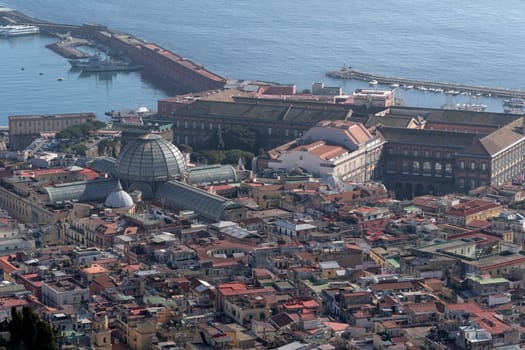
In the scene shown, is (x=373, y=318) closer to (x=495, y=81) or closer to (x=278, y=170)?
(x=278, y=170)

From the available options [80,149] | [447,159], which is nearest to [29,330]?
[447,159]

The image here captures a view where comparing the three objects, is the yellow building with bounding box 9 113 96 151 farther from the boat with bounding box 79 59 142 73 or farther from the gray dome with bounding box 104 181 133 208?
the boat with bounding box 79 59 142 73

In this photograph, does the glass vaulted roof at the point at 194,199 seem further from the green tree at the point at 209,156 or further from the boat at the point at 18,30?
the boat at the point at 18,30

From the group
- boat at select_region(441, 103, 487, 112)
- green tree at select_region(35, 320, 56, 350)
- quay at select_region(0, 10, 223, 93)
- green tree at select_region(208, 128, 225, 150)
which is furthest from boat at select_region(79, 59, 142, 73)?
green tree at select_region(35, 320, 56, 350)

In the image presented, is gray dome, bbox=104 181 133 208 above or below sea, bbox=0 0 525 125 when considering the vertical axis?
above

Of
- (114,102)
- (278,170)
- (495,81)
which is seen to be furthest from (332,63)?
(278,170)

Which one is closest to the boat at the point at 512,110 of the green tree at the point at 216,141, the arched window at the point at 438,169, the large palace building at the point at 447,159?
Result: the large palace building at the point at 447,159
